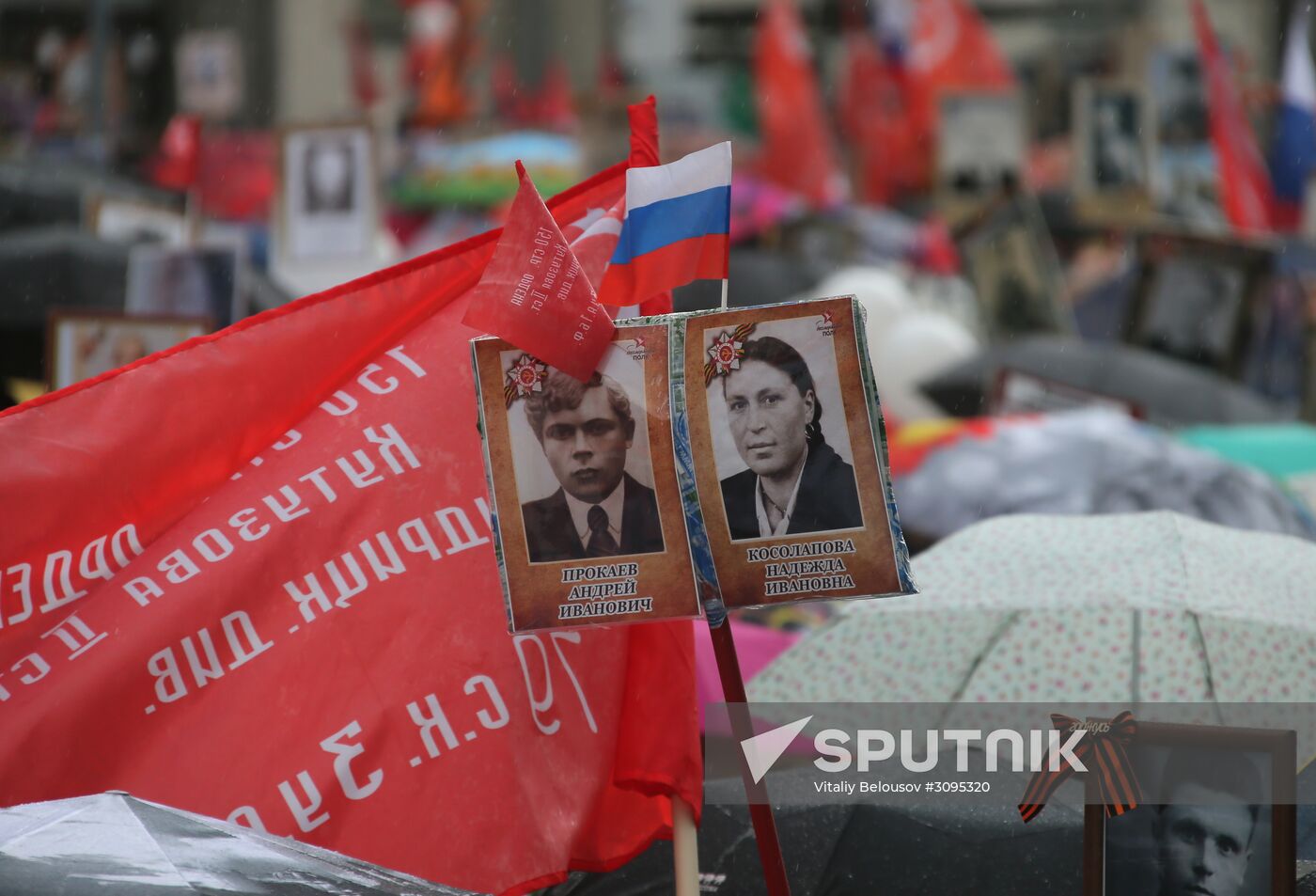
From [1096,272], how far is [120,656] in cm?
1071

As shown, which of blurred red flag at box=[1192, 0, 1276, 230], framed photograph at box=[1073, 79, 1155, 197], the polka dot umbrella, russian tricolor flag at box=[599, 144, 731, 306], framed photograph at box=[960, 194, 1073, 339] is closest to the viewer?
russian tricolor flag at box=[599, 144, 731, 306]

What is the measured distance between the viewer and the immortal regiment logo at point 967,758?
2.51 metres

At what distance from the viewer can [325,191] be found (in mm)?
8227

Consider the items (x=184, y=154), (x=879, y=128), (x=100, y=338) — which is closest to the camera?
(x=100, y=338)

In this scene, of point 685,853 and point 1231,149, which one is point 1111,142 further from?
point 685,853

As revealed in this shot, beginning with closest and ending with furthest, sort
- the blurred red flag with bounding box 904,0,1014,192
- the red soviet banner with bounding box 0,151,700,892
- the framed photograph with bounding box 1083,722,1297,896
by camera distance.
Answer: the framed photograph with bounding box 1083,722,1297,896 < the red soviet banner with bounding box 0,151,700,892 < the blurred red flag with bounding box 904,0,1014,192

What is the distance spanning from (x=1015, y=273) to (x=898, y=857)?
787 centimetres

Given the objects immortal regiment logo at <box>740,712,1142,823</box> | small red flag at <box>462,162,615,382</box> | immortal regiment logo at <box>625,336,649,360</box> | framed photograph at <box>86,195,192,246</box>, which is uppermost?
framed photograph at <box>86,195,192,246</box>

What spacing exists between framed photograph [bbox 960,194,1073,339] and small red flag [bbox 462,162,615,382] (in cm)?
830

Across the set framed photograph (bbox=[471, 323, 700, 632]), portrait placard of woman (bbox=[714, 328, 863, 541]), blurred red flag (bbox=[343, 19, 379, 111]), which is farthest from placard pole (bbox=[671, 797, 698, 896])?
blurred red flag (bbox=[343, 19, 379, 111])

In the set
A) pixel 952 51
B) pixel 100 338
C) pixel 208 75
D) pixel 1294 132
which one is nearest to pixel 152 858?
pixel 100 338

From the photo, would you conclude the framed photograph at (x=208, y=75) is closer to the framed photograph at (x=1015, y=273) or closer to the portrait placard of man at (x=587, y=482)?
the framed photograph at (x=1015, y=273)

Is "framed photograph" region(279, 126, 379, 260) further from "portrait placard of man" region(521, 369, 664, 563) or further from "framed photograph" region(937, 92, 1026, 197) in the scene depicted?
"framed photograph" region(937, 92, 1026, 197)

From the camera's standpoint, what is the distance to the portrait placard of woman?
8.17 feet
